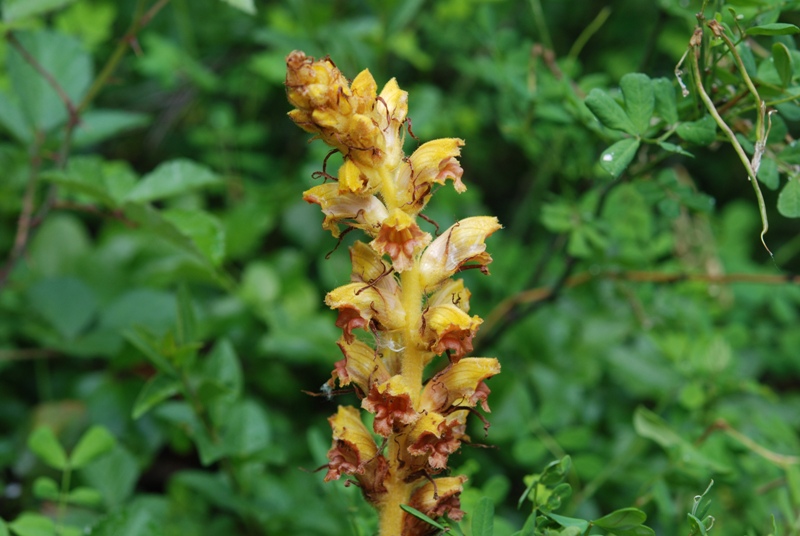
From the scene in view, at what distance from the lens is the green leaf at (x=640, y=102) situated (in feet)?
4.91

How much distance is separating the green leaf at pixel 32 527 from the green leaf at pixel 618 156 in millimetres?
1229

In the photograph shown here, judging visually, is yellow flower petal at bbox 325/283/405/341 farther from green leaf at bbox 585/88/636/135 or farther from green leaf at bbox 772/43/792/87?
green leaf at bbox 772/43/792/87

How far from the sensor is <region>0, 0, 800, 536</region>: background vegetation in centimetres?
174

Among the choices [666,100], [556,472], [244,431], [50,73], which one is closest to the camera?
[556,472]

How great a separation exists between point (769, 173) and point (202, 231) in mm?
1212

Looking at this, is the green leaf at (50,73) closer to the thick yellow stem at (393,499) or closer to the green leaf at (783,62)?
the thick yellow stem at (393,499)

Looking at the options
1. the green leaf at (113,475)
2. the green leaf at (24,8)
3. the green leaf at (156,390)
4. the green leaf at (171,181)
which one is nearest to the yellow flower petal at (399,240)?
the green leaf at (156,390)

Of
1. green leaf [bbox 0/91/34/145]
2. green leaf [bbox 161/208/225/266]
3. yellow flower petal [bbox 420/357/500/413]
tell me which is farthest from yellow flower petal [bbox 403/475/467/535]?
green leaf [bbox 0/91/34/145]

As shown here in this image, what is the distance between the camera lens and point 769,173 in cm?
149

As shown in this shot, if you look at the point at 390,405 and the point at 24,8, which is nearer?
the point at 390,405

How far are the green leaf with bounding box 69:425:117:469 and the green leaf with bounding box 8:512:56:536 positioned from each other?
21cm

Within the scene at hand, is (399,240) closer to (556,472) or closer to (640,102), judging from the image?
(556,472)

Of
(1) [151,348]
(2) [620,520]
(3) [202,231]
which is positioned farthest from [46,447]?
(2) [620,520]

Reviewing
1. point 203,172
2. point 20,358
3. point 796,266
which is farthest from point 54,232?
point 796,266
